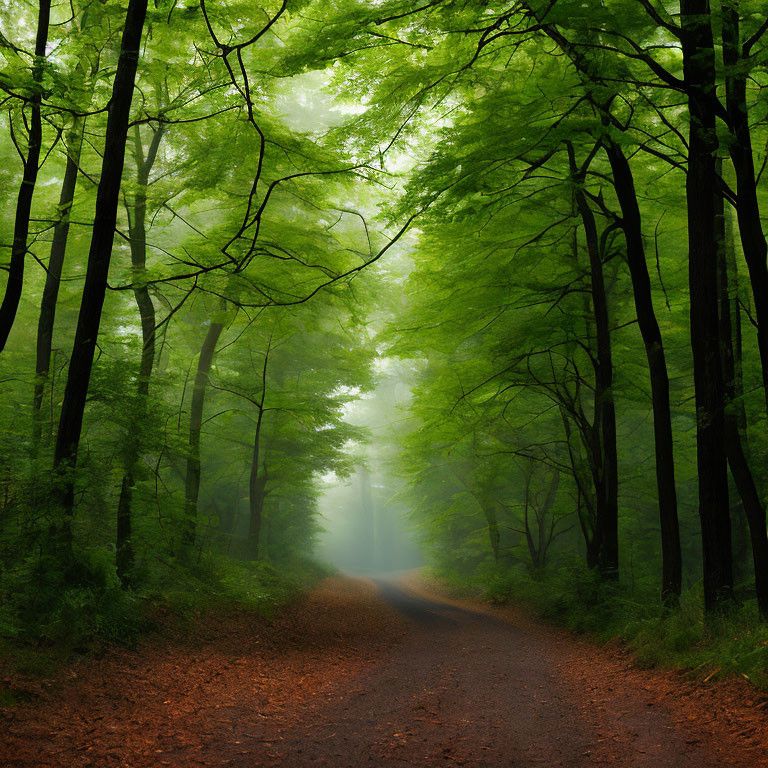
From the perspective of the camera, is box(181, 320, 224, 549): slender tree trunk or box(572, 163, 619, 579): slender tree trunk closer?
box(572, 163, 619, 579): slender tree trunk

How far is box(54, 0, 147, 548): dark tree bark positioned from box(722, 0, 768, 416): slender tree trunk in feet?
19.7

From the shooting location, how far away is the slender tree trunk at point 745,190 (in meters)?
5.56

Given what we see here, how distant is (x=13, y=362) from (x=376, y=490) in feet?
140

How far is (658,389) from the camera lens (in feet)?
25.2

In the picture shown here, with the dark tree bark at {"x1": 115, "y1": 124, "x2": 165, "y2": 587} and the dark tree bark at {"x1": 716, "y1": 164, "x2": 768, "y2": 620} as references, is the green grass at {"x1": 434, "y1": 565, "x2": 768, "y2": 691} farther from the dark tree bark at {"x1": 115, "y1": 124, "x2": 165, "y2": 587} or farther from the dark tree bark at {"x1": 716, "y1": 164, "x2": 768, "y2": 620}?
the dark tree bark at {"x1": 115, "y1": 124, "x2": 165, "y2": 587}

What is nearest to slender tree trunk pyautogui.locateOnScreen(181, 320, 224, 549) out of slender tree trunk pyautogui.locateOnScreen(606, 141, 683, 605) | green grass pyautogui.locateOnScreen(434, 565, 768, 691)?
green grass pyautogui.locateOnScreen(434, 565, 768, 691)

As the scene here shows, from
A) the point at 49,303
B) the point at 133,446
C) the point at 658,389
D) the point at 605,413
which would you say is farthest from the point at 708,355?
the point at 49,303

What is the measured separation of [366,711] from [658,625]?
393 centimetres

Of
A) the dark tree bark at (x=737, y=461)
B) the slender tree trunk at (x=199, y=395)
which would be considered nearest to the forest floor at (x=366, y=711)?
the dark tree bark at (x=737, y=461)

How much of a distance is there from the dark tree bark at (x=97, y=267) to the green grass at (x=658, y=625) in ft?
20.5

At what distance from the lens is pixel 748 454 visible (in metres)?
8.34

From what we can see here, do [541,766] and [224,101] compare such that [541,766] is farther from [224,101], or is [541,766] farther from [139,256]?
[139,256]

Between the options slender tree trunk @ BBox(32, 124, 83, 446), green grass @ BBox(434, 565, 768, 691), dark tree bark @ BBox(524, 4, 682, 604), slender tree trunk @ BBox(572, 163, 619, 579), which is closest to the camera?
green grass @ BBox(434, 565, 768, 691)

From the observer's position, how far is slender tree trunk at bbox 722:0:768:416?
556 cm
